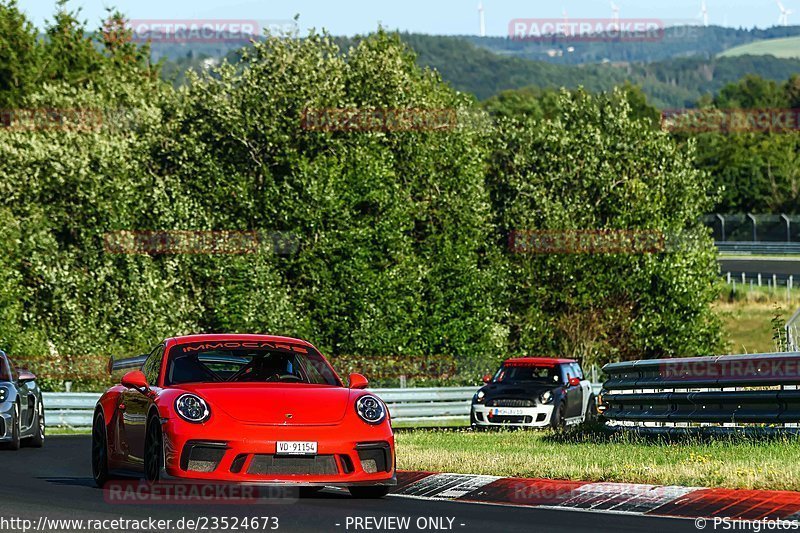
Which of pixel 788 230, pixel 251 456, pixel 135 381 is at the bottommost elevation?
pixel 788 230

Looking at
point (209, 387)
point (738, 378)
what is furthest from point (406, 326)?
point (209, 387)

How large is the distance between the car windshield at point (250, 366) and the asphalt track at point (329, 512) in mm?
1075

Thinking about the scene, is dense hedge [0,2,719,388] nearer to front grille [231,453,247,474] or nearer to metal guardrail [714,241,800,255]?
front grille [231,453,247,474]

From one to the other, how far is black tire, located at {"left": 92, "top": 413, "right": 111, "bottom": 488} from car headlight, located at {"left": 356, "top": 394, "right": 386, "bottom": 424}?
2.80 meters

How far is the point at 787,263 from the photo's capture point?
7781 centimetres

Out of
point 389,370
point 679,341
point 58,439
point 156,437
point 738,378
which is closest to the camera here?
point 156,437

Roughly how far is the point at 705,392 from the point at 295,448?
6385 millimetres

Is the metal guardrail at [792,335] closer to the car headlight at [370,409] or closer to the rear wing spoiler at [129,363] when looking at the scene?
the car headlight at [370,409]

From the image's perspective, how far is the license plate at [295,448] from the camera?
10.4m

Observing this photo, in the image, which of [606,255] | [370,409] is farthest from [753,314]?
[370,409]

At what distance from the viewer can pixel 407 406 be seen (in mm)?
32125

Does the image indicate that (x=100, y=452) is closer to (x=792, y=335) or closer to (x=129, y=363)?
(x=792, y=335)

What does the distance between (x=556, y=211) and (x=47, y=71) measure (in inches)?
1424

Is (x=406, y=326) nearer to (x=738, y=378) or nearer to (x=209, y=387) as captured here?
(x=738, y=378)
